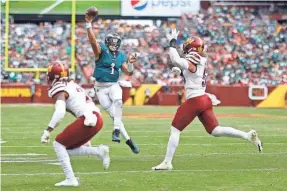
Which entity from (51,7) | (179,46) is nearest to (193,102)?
(51,7)

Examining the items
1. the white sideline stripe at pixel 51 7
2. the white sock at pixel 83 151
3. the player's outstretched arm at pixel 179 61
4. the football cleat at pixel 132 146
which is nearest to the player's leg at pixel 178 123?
the player's outstretched arm at pixel 179 61

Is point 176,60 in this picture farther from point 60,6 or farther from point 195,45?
point 60,6

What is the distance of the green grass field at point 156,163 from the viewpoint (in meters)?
9.01

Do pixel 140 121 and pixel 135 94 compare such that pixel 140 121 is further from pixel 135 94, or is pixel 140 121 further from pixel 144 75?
pixel 144 75

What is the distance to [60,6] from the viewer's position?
2939 centimetres

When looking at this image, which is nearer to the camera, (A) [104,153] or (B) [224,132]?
(A) [104,153]

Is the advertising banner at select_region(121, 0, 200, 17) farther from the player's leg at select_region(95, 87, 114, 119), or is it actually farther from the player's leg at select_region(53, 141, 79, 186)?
the player's leg at select_region(53, 141, 79, 186)

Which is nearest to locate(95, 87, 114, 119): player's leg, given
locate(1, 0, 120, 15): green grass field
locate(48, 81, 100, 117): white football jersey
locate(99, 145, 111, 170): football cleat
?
locate(99, 145, 111, 170): football cleat

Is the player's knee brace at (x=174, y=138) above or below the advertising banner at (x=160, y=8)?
below

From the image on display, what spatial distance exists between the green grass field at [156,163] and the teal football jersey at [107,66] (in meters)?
1.19

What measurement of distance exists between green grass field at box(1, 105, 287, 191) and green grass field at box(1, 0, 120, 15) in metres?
9.20

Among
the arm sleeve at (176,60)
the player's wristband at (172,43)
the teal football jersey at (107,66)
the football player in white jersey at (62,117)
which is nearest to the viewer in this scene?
the football player in white jersey at (62,117)

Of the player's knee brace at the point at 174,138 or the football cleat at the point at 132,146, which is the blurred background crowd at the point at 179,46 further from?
the player's knee brace at the point at 174,138

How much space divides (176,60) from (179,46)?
76.7ft
